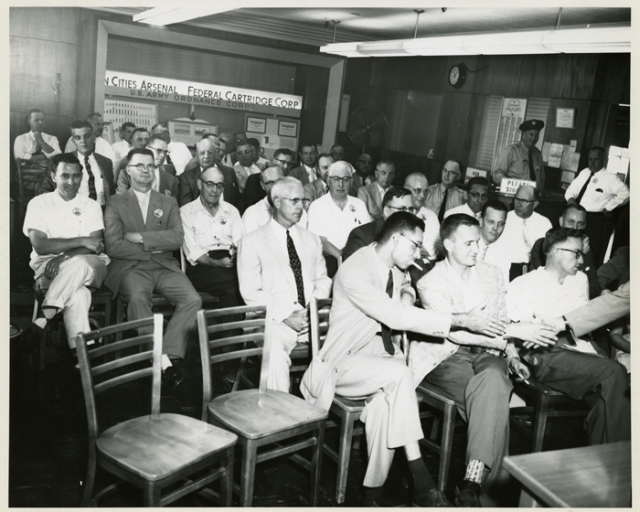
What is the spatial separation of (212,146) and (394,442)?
4211mm

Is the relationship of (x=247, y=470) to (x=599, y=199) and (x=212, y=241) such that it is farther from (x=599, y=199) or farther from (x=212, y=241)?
(x=599, y=199)

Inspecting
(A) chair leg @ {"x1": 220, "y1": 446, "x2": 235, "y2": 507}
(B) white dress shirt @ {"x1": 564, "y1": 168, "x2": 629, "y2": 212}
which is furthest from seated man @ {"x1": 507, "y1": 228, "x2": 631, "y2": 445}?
(B) white dress shirt @ {"x1": 564, "y1": 168, "x2": 629, "y2": 212}

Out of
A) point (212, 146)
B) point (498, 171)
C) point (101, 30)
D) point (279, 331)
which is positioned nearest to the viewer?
point (279, 331)

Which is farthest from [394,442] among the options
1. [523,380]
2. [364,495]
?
[523,380]

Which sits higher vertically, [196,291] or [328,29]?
[328,29]

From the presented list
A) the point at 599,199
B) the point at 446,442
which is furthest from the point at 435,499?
the point at 599,199

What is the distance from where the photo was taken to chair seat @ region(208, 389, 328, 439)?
2357 millimetres

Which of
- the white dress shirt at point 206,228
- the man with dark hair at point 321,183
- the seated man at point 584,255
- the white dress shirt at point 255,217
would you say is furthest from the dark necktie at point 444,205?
the white dress shirt at point 206,228

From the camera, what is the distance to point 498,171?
6.84 meters

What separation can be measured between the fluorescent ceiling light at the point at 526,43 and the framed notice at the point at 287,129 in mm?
3461

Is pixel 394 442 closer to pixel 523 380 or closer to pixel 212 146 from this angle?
pixel 523 380

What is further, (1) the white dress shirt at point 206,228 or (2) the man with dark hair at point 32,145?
(2) the man with dark hair at point 32,145

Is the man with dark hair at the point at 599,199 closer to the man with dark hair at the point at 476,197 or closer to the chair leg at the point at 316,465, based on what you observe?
the man with dark hair at the point at 476,197

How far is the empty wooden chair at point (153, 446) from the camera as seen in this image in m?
2.04
